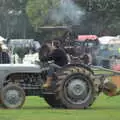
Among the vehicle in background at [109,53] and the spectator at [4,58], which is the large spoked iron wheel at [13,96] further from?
the vehicle in background at [109,53]

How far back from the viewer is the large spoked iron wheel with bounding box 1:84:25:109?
657 inches

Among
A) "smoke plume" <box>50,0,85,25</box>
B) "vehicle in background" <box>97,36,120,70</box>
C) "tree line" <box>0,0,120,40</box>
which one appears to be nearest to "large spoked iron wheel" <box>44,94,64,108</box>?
"vehicle in background" <box>97,36,120,70</box>

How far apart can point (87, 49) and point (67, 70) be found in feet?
98.3

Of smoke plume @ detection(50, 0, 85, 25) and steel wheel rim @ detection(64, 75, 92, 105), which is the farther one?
smoke plume @ detection(50, 0, 85, 25)

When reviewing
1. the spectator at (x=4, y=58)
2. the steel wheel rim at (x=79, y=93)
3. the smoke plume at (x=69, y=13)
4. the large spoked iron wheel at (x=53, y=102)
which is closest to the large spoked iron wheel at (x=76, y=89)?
the steel wheel rim at (x=79, y=93)

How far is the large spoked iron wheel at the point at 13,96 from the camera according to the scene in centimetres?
1669

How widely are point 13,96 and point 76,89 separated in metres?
1.66

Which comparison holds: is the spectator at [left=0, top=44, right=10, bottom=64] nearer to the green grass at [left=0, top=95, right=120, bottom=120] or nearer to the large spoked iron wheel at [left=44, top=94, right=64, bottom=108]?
the green grass at [left=0, top=95, right=120, bottom=120]

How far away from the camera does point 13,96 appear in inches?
659

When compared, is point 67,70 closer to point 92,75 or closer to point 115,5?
point 92,75

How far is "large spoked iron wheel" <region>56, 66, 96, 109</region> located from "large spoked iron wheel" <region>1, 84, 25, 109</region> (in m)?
0.96
